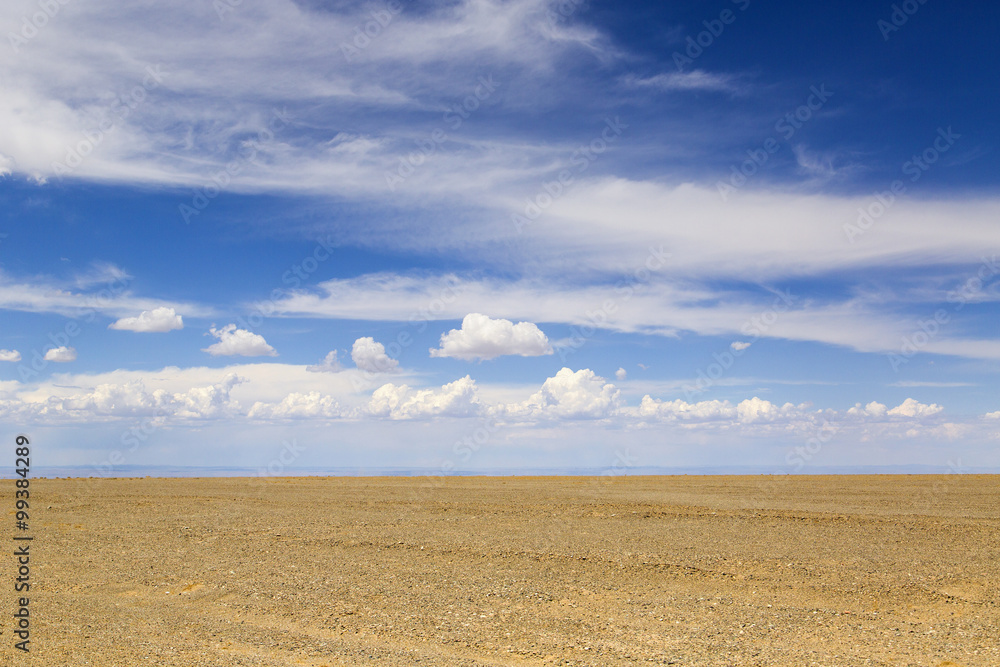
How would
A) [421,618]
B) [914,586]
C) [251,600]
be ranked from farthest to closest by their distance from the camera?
1. [914,586]
2. [251,600]
3. [421,618]

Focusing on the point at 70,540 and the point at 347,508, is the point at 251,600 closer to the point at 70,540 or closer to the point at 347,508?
the point at 70,540

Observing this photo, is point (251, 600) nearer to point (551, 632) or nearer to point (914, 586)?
point (551, 632)

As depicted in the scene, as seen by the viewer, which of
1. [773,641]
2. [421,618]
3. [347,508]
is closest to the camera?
[773,641]

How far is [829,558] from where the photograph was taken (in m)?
17.1

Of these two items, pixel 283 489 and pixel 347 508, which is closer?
pixel 347 508

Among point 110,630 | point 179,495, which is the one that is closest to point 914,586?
point 110,630

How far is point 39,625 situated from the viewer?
1130cm

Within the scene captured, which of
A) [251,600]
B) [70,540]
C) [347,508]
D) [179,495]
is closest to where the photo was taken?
[251,600]

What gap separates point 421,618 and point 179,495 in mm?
28870

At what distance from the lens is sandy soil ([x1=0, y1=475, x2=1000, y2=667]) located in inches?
407

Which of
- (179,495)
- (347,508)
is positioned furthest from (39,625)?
(179,495)

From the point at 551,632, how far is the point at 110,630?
7.16 metres

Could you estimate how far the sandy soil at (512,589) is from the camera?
33.9 ft

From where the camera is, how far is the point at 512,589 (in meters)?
14.0
